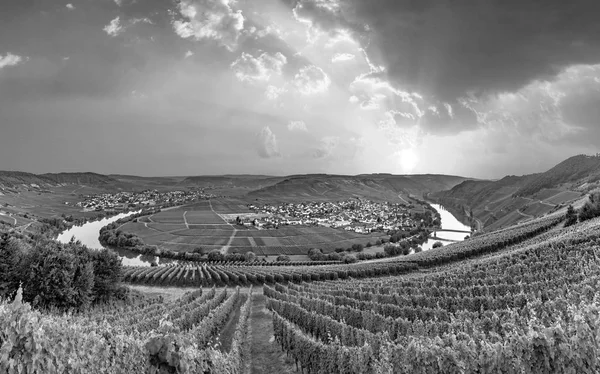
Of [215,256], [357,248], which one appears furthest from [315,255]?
[215,256]

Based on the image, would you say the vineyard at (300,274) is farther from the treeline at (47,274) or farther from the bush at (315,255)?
the bush at (315,255)

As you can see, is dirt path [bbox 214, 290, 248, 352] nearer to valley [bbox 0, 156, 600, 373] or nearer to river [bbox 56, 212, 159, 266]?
valley [bbox 0, 156, 600, 373]

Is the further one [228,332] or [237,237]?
[237,237]

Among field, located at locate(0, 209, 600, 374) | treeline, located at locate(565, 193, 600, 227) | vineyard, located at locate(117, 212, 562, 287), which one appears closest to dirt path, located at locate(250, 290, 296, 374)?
field, located at locate(0, 209, 600, 374)

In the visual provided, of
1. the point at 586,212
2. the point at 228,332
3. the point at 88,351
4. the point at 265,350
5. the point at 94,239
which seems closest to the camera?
the point at 88,351

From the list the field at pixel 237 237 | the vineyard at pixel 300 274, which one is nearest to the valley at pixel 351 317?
the vineyard at pixel 300 274

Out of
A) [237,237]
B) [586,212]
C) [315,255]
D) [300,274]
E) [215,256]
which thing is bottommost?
[215,256]

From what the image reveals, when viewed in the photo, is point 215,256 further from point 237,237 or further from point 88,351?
point 88,351

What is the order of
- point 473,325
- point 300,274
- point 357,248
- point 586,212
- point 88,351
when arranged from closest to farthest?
point 88,351 → point 473,325 → point 300,274 → point 586,212 → point 357,248
